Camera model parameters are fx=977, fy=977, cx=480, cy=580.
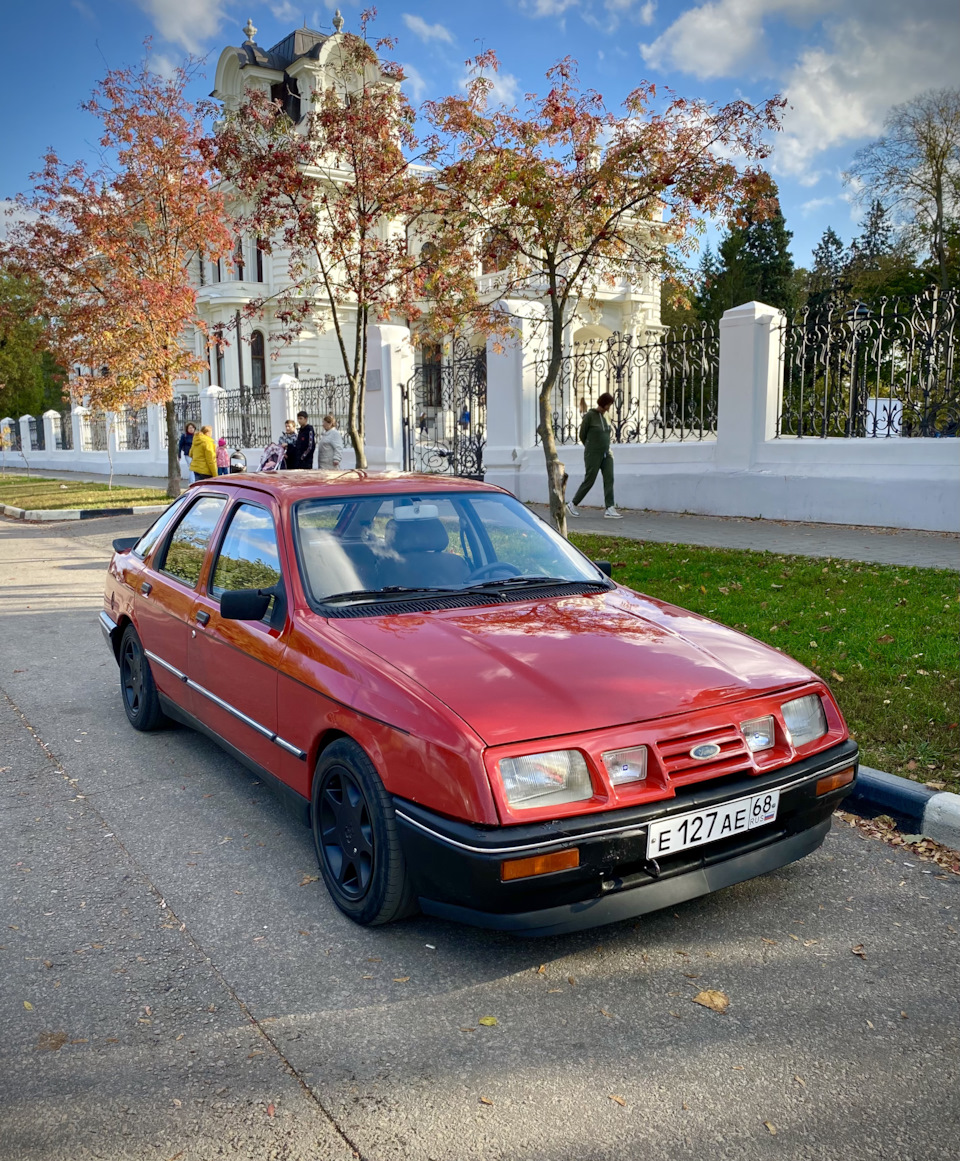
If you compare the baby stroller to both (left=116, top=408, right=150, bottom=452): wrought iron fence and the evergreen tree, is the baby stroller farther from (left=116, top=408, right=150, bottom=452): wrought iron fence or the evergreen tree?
the evergreen tree

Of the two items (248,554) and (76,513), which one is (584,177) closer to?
(248,554)

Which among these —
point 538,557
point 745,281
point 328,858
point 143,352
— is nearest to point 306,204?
point 143,352

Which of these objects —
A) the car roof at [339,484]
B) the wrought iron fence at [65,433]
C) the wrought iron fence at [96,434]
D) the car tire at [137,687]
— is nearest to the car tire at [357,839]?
the car roof at [339,484]

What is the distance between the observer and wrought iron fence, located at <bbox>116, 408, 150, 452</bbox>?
33375mm

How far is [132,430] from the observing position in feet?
113

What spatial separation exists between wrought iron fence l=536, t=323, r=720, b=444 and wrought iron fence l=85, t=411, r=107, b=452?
82.4ft

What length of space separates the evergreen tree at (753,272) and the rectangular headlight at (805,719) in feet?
190

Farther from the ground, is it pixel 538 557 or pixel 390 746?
pixel 538 557

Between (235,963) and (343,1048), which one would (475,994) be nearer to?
(343,1048)

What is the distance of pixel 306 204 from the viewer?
1398 cm

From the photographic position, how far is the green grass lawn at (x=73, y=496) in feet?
68.6

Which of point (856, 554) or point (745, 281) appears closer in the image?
point (856, 554)

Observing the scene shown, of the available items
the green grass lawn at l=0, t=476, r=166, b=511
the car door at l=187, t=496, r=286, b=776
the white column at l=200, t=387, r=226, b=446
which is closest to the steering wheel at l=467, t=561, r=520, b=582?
the car door at l=187, t=496, r=286, b=776

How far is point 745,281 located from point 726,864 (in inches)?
2411
